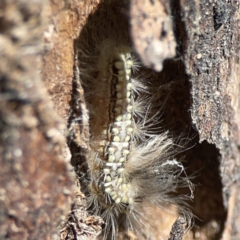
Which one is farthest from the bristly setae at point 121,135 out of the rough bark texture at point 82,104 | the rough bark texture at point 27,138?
the rough bark texture at point 27,138

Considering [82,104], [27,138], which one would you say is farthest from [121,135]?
[27,138]

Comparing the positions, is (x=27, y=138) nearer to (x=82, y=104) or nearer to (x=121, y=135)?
(x=82, y=104)

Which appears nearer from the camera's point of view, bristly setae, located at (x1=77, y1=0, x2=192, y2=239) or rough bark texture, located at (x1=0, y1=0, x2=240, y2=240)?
rough bark texture, located at (x1=0, y1=0, x2=240, y2=240)

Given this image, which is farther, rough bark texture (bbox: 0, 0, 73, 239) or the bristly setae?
the bristly setae

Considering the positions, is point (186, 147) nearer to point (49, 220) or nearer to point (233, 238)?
point (233, 238)

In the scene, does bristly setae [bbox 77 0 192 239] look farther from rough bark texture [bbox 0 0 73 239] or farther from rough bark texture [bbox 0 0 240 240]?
rough bark texture [bbox 0 0 73 239]

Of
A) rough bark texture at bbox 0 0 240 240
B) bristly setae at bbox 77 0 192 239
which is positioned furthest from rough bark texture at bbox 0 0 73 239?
bristly setae at bbox 77 0 192 239

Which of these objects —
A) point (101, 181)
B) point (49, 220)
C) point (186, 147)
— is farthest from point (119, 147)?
point (49, 220)
